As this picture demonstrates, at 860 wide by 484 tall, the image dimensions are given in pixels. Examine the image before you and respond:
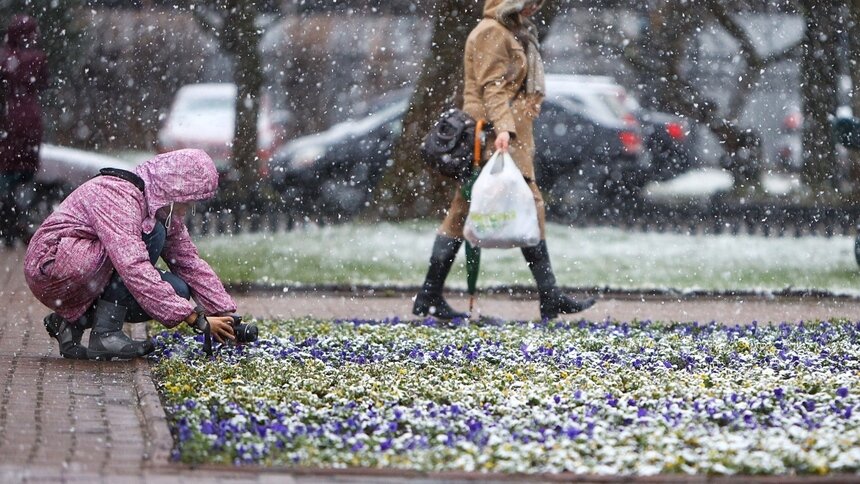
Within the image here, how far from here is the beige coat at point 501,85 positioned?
8734 mm

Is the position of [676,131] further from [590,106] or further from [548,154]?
[548,154]

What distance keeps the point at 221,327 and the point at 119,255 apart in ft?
1.85

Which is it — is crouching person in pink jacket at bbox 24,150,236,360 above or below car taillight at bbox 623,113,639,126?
below

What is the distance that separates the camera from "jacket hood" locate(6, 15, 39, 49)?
45.8 feet

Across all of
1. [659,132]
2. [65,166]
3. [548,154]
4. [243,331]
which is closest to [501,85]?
[243,331]

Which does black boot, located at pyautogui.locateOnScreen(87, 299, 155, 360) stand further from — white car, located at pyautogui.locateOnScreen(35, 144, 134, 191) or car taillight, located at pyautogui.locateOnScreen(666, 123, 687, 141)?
car taillight, located at pyautogui.locateOnScreen(666, 123, 687, 141)

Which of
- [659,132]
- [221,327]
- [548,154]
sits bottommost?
[221,327]

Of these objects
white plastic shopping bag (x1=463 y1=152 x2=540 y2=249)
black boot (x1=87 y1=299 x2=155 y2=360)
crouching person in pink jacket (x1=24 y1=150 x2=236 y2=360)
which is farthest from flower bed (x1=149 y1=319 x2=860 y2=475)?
white plastic shopping bag (x1=463 y1=152 x2=540 y2=249)

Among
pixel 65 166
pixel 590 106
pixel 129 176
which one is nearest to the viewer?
pixel 129 176

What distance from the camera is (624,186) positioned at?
1822 centimetres

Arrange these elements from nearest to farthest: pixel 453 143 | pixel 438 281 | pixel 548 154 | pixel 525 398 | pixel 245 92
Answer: pixel 525 398 < pixel 453 143 < pixel 438 281 < pixel 245 92 < pixel 548 154

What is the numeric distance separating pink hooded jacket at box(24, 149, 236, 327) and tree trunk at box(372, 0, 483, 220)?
7.84 meters

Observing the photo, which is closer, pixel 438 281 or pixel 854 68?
pixel 438 281

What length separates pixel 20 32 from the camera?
45.8 ft
